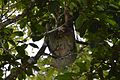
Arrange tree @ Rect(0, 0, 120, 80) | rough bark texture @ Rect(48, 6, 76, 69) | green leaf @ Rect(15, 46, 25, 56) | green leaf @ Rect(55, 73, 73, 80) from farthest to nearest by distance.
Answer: rough bark texture @ Rect(48, 6, 76, 69) → green leaf @ Rect(15, 46, 25, 56) → tree @ Rect(0, 0, 120, 80) → green leaf @ Rect(55, 73, 73, 80)

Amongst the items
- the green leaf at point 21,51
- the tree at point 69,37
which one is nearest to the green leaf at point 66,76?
the tree at point 69,37

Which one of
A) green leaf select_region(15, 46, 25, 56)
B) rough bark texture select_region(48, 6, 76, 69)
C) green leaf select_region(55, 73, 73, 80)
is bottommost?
rough bark texture select_region(48, 6, 76, 69)

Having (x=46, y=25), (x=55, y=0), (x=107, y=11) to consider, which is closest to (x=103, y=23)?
(x=107, y=11)

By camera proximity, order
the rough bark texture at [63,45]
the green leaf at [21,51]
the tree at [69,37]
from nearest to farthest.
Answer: the tree at [69,37], the green leaf at [21,51], the rough bark texture at [63,45]

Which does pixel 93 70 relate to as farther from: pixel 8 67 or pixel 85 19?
pixel 8 67

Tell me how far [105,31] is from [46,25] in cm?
49

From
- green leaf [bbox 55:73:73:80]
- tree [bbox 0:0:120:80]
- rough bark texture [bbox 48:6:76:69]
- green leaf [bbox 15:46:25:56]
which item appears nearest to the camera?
green leaf [bbox 55:73:73:80]

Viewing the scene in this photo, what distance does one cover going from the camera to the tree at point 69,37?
1.29 m

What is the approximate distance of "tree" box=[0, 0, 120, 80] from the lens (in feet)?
4.22

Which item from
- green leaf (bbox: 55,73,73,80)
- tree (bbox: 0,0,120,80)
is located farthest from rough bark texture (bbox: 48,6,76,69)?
green leaf (bbox: 55,73,73,80)

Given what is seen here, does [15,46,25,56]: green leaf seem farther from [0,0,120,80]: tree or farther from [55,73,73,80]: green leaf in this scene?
[55,73,73,80]: green leaf

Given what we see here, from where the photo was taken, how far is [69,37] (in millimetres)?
1728

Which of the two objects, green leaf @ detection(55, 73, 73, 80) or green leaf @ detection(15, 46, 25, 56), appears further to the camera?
green leaf @ detection(15, 46, 25, 56)

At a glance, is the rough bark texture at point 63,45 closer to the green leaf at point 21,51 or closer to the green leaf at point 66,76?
the green leaf at point 21,51
